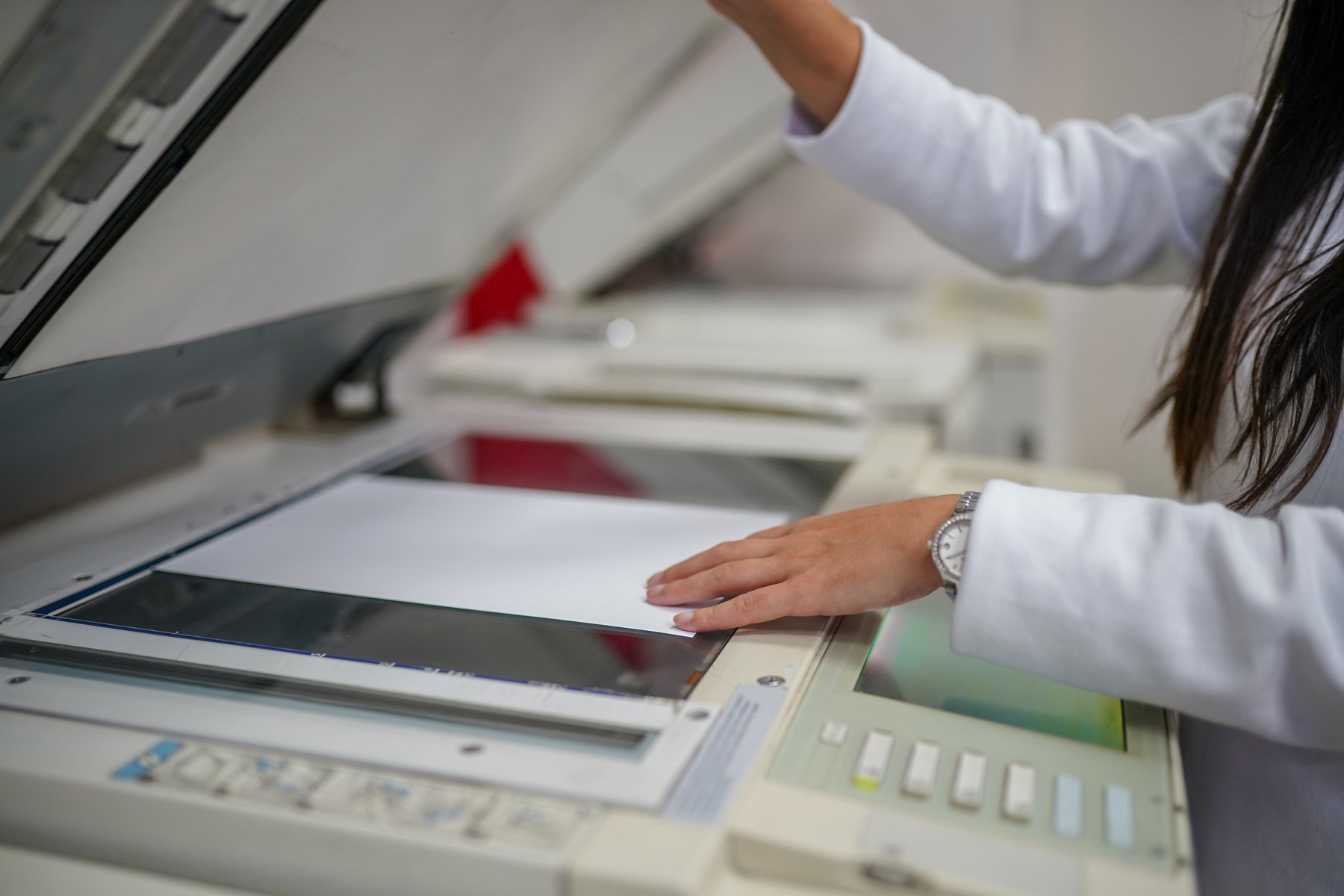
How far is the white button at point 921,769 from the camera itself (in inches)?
22.9

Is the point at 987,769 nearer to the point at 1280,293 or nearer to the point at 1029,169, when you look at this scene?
the point at 1280,293

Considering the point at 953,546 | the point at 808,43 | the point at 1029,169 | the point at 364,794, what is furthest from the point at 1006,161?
the point at 364,794

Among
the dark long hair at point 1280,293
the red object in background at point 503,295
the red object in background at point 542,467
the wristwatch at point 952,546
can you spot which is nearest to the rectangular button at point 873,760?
the wristwatch at point 952,546

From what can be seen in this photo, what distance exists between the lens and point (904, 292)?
2633 millimetres

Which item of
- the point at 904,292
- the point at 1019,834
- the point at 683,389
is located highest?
the point at 904,292

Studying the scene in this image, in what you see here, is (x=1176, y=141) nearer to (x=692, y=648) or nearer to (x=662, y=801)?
(x=692, y=648)

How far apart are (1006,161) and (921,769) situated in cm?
69

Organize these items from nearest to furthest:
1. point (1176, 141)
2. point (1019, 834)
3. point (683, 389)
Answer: point (1019, 834) → point (1176, 141) → point (683, 389)

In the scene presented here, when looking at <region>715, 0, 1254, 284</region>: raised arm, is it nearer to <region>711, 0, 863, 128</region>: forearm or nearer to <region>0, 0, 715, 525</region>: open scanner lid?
<region>711, 0, 863, 128</region>: forearm

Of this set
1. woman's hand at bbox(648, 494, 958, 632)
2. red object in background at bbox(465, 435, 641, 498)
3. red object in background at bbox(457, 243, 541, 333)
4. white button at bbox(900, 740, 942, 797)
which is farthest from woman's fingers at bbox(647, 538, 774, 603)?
red object in background at bbox(457, 243, 541, 333)

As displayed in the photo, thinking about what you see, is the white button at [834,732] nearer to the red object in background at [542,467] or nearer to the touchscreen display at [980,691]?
the touchscreen display at [980,691]

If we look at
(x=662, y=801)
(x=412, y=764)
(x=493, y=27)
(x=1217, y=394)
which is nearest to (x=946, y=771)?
(x=662, y=801)

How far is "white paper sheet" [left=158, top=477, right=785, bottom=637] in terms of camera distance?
83 cm

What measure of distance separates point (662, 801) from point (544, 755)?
87mm
